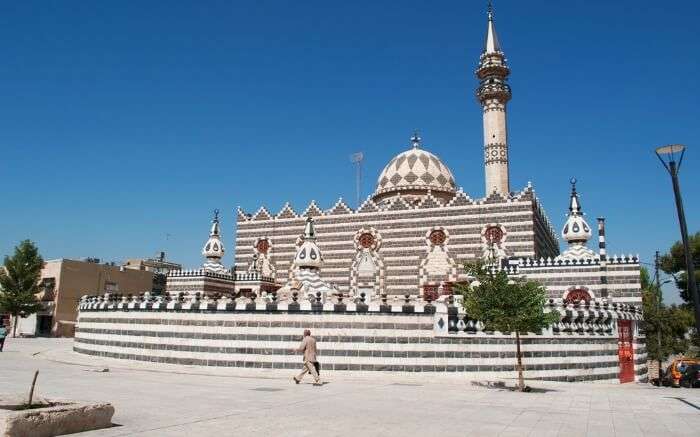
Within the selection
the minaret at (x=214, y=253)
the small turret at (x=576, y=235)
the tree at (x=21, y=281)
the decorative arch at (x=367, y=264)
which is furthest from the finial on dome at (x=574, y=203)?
the tree at (x=21, y=281)

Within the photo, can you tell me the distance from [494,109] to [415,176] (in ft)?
25.4

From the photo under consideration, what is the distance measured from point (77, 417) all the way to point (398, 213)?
3149 cm

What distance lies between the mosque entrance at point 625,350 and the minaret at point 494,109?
1469 centimetres

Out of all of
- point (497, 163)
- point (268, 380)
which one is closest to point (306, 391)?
point (268, 380)

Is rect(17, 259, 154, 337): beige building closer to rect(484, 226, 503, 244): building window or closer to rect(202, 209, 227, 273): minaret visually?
rect(202, 209, 227, 273): minaret

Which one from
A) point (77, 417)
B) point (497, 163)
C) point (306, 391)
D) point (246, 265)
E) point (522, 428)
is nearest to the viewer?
point (77, 417)

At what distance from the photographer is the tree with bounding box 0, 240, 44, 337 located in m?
39.4

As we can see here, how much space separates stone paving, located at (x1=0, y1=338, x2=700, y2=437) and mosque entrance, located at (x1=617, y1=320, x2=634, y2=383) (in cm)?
805

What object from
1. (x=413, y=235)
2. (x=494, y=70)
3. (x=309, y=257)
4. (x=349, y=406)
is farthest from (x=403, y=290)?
(x=349, y=406)

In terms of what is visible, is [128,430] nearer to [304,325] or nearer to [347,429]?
[347,429]

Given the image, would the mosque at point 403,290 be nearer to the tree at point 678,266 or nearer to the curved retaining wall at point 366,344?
the curved retaining wall at point 366,344

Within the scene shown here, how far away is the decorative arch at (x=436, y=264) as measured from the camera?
1405 inches

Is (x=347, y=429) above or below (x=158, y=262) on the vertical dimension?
below

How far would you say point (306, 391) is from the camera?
531 inches
